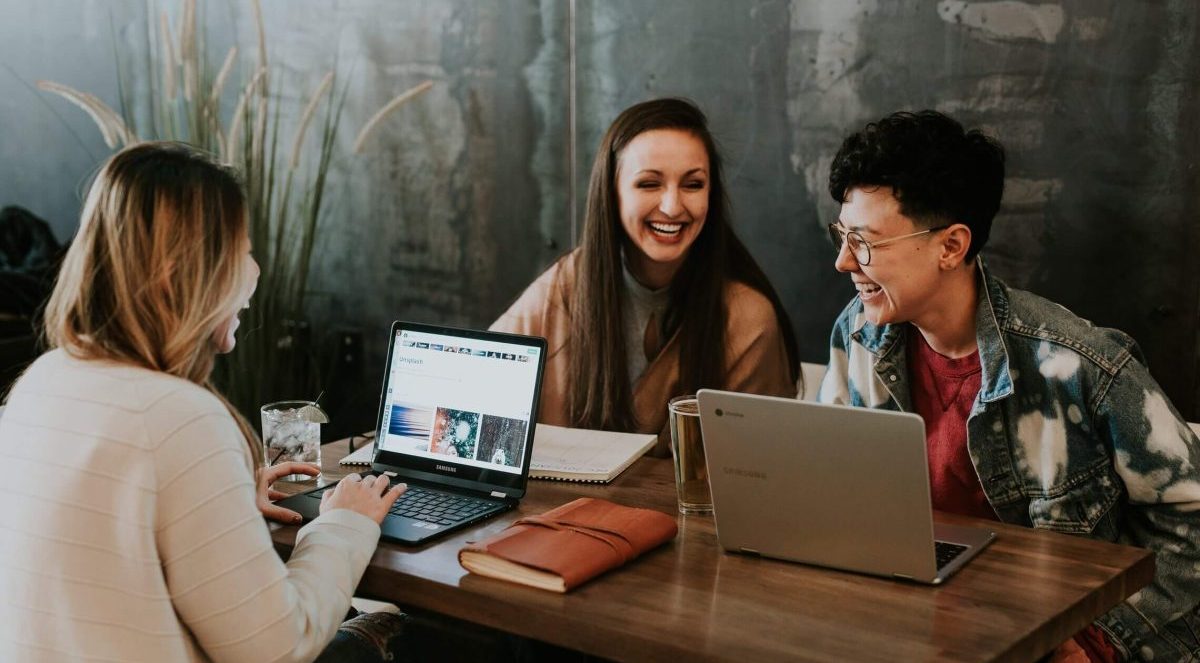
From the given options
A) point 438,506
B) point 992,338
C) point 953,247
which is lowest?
point 438,506

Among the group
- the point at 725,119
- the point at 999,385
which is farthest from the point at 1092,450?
the point at 725,119

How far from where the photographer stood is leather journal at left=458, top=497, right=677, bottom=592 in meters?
1.56

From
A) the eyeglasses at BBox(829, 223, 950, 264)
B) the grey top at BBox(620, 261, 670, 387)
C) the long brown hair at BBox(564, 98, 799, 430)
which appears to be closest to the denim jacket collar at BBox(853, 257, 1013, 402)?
the eyeglasses at BBox(829, 223, 950, 264)

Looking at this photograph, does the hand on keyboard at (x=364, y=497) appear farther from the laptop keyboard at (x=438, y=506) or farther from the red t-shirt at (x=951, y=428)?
the red t-shirt at (x=951, y=428)

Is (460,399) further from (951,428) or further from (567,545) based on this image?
(951,428)

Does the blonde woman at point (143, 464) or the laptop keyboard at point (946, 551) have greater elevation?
the blonde woman at point (143, 464)

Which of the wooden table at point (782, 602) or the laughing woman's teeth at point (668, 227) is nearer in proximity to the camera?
the wooden table at point (782, 602)

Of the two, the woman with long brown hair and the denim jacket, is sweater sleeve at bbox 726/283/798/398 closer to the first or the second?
the woman with long brown hair

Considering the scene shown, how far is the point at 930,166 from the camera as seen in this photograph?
6.64ft

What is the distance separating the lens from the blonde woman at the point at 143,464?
1.40 metres

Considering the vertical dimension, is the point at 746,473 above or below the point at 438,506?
above

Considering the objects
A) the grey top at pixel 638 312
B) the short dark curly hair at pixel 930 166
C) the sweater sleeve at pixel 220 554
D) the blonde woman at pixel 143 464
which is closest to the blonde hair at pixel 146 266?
the blonde woman at pixel 143 464

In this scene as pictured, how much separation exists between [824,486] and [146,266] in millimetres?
844

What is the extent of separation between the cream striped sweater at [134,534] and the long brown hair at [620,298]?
3.86ft
